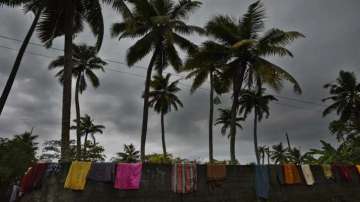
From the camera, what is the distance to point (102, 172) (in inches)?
287

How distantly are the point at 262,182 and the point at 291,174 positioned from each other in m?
1.79

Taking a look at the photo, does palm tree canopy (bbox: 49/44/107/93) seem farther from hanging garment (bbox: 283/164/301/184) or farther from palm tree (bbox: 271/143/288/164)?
palm tree (bbox: 271/143/288/164)

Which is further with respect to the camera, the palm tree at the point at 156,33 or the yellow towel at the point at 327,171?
the palm tree at the point at 156,33

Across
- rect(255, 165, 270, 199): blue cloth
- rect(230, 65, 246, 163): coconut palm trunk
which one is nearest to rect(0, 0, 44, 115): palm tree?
rect(230, 65, 246, 163): coconut palm trunk

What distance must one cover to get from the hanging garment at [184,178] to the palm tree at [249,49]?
5.03 metres

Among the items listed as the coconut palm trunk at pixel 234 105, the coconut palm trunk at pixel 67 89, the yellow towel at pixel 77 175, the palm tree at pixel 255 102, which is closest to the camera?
the yellow towel at pixel 77 175

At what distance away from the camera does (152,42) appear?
14727 mm

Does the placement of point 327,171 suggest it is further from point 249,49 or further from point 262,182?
point 249,49

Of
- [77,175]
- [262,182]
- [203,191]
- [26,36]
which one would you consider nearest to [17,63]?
[26,36]

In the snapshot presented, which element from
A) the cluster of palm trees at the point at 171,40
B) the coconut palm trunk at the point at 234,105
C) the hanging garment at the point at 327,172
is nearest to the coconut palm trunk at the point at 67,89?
the cluster of palm trees at the point at 171,40

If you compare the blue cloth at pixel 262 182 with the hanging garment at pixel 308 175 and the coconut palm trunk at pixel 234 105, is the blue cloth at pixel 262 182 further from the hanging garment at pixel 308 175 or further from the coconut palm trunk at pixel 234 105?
the coconut palm trunk at pixel 234 105

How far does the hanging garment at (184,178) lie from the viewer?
834cm

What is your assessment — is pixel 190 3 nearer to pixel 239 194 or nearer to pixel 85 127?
pixel 239 194

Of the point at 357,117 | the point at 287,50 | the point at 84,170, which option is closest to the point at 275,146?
the point at 357,117
